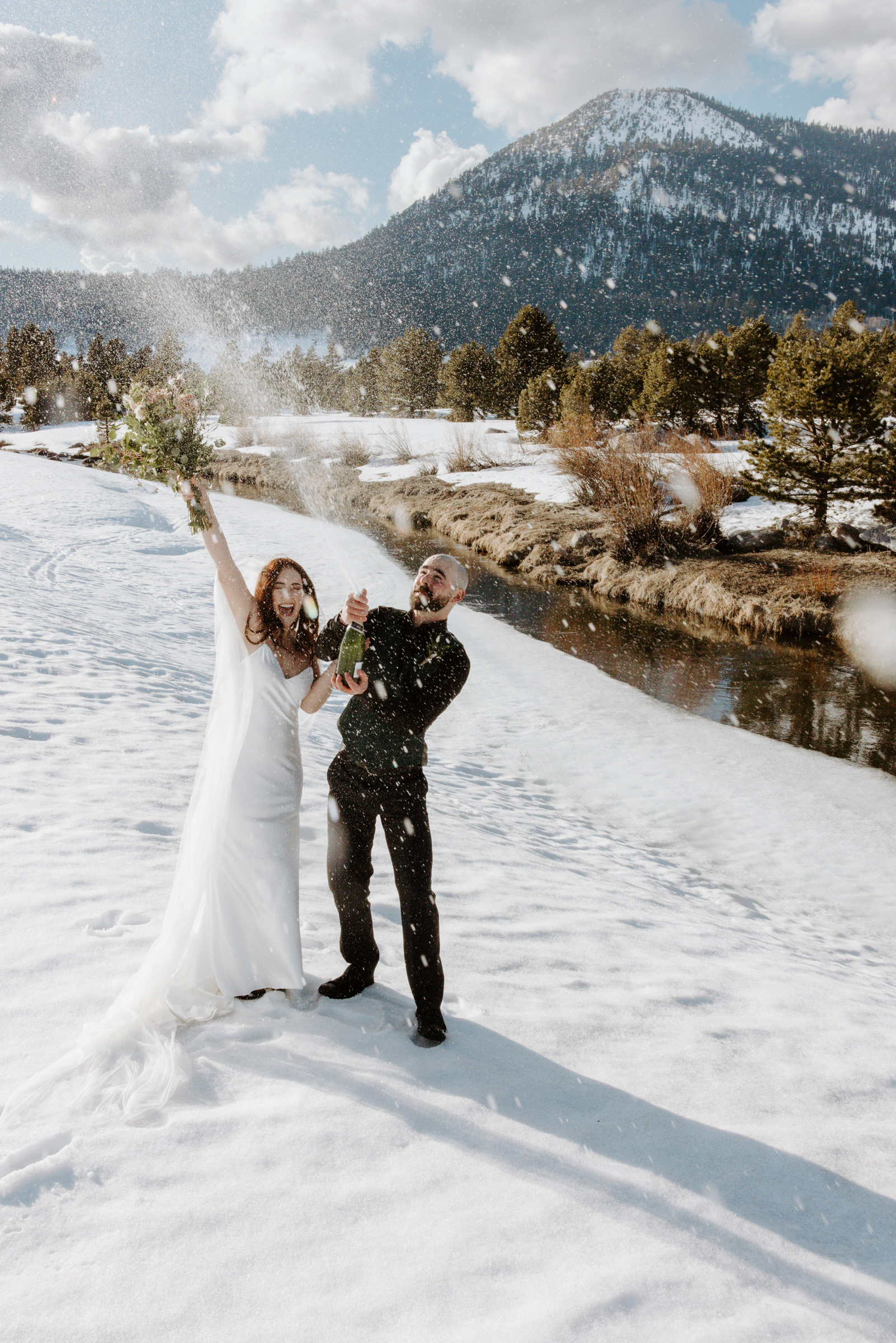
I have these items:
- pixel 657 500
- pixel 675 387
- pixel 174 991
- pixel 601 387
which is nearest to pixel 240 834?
pixel 174 991

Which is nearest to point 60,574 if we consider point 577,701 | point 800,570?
point 577,701

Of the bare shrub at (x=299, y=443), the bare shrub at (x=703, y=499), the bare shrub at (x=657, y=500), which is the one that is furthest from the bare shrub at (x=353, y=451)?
the bare shrub at (x=703, y=499)

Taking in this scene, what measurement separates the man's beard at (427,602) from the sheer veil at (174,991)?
0.77 meters

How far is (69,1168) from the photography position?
2.18 metres

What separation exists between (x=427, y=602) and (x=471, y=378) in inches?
2167

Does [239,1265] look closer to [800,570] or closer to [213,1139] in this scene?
[213,1139]

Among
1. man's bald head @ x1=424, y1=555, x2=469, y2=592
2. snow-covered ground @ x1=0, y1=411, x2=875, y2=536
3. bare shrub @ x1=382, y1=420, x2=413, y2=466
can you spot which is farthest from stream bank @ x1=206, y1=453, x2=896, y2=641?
man's bald head @ x1=424, y1=555, x2=469, y2=592

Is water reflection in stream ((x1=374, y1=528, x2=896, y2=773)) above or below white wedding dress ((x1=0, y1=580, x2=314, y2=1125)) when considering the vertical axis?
below

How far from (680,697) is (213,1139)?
11.2 meters

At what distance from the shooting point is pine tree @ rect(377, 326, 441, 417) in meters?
65.4

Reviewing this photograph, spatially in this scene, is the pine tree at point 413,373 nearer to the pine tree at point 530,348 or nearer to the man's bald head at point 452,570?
the pine tree at point 530,348

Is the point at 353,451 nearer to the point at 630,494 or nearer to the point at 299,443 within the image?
the point at 299,443

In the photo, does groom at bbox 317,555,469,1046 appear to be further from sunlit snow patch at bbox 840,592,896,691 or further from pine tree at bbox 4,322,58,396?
pine tree at bbox 4,322,58,396

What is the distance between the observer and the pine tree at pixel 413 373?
65375 millimetres
